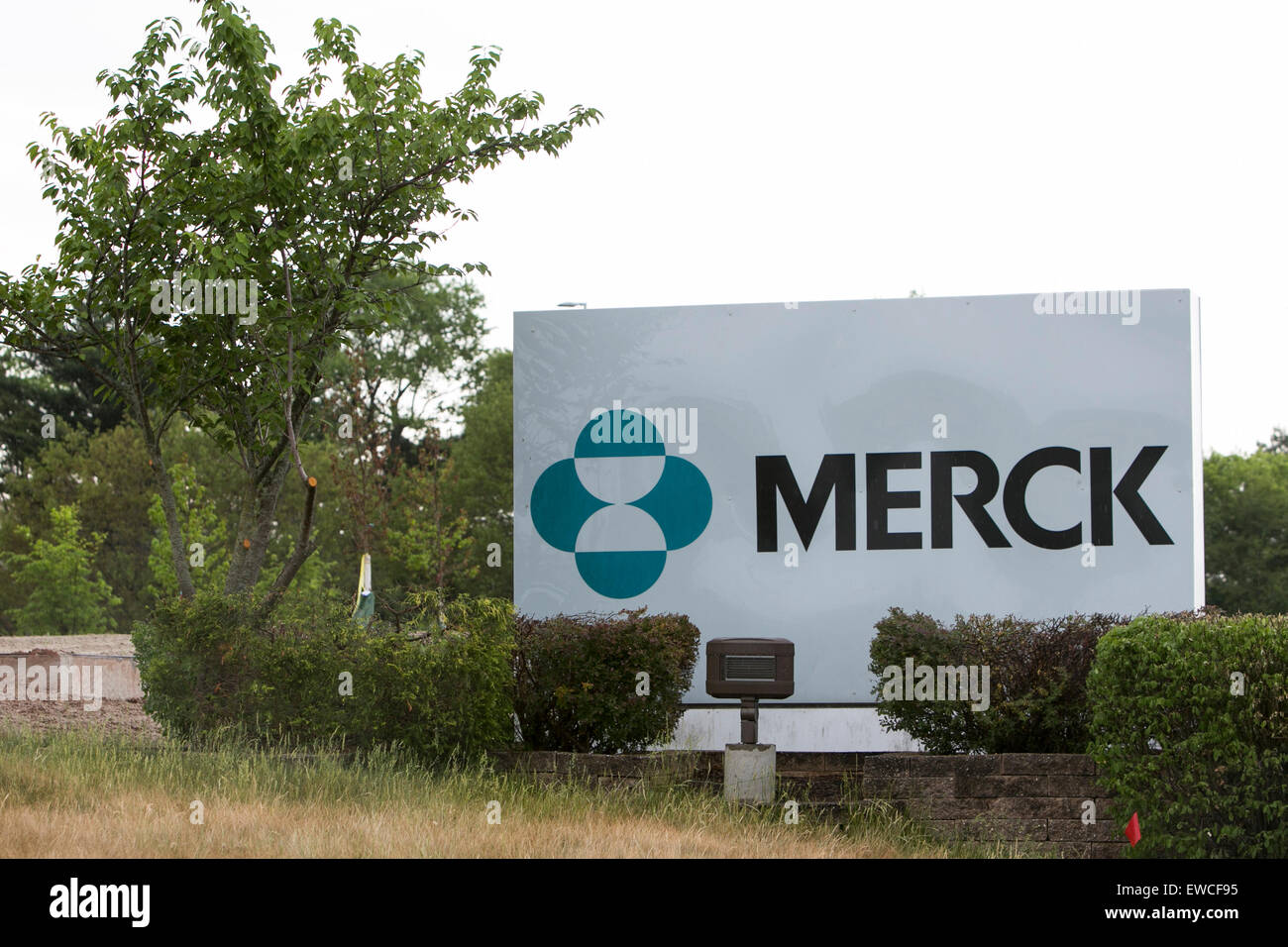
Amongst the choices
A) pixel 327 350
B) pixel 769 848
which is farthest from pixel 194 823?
pixel 327 350

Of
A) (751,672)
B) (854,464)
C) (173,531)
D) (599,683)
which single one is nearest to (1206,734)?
(751,672)

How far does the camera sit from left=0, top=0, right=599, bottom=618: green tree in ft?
31.6

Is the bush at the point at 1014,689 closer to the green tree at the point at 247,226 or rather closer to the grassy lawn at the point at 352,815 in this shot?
the grassy lawn at the point at 352,815

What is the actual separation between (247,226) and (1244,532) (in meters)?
42.9

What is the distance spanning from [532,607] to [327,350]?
117 inches

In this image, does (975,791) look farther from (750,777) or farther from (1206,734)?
(1206,734)

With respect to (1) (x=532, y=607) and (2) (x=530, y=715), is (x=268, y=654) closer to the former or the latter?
(2) (x=530, y=715)

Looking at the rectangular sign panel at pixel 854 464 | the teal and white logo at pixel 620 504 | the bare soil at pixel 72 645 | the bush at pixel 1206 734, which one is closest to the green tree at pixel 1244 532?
the rectangular sign panel at pixel 854 464

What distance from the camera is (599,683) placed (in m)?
8.52

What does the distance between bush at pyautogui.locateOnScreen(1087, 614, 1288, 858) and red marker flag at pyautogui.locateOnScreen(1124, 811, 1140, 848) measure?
0.10m

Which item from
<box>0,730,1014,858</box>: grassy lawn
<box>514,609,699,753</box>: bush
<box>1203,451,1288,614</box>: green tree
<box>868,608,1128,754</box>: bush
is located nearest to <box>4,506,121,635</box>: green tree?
<box>0,730,1014,858</box>: grassy lawn

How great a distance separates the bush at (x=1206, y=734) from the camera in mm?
6816

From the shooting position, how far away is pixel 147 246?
9.81 meters

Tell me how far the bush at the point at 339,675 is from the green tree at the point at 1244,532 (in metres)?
40.0
